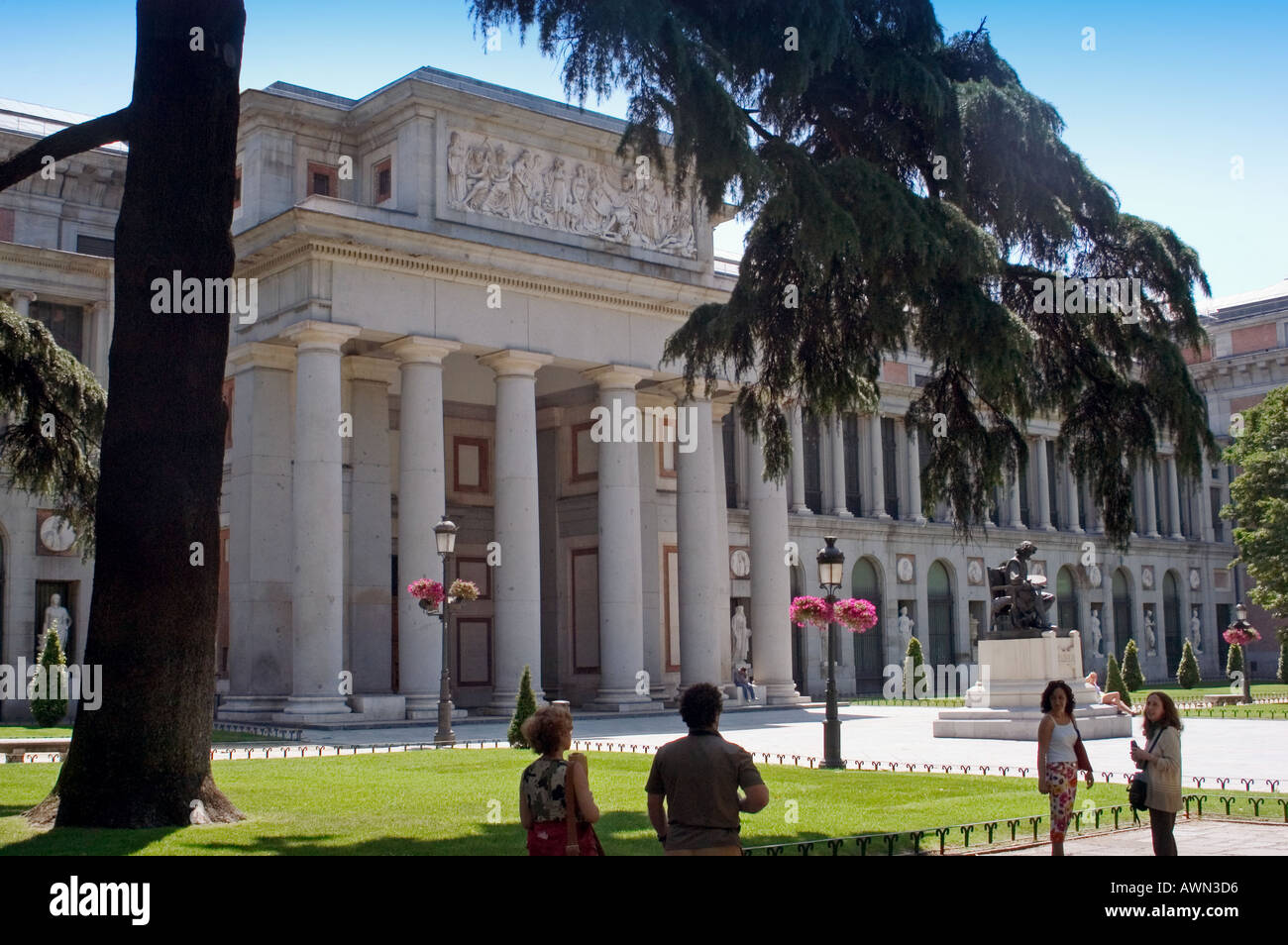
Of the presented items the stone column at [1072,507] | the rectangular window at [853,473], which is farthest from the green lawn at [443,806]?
the stone column at [1072,507]

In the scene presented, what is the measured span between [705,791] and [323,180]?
32.2m

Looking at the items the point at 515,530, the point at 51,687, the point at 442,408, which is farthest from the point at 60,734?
the point at 442,408

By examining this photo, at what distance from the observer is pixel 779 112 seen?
1633 cm

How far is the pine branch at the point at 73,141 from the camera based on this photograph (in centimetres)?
1609

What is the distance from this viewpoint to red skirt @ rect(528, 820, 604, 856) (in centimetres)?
886

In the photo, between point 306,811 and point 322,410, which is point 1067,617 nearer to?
point 322,410

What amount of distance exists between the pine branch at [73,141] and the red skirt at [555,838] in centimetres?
1080

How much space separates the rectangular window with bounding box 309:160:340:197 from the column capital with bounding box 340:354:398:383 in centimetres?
435

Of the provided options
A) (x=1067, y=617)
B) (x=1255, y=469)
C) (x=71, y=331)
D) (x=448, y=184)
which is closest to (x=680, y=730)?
(x=448, y=184)

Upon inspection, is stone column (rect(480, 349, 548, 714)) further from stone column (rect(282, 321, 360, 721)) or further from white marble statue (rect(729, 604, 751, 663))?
white marble statue (rect(729, 604, 751, 663))

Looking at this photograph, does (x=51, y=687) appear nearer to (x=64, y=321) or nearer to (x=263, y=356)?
(x=263, y=356)

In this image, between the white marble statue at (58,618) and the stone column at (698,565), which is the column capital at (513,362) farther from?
the white marble statue at (58,618)

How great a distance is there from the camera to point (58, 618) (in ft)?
128

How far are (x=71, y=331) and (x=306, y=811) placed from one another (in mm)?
28749
